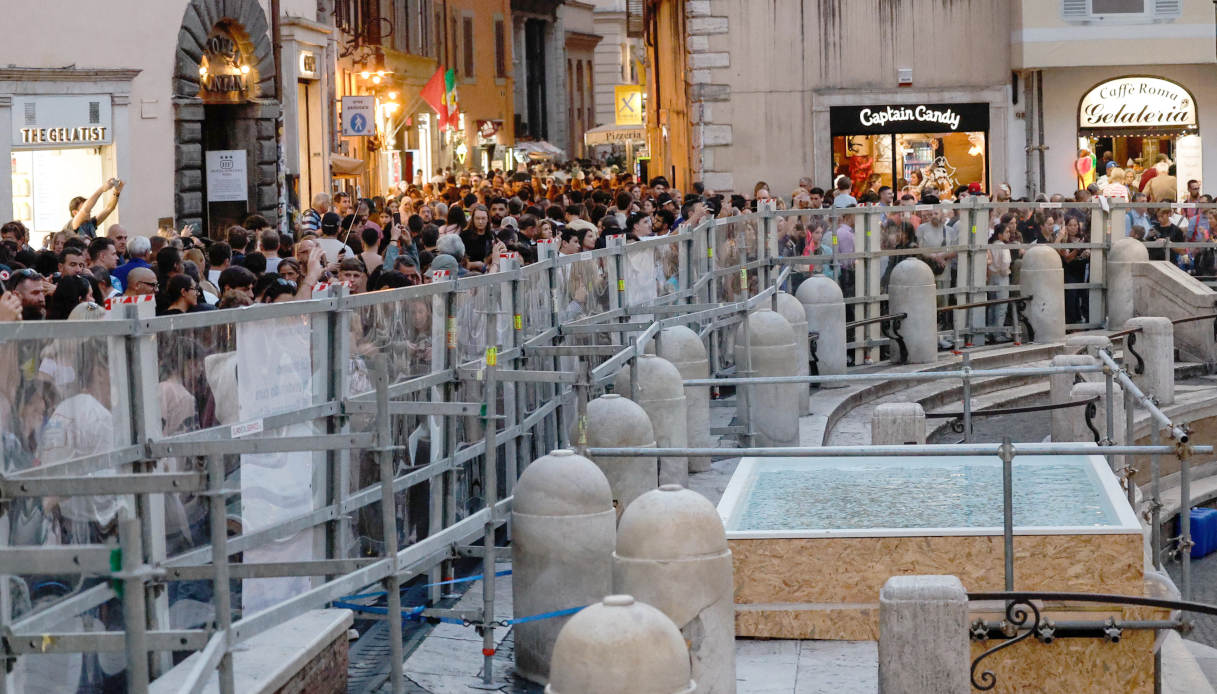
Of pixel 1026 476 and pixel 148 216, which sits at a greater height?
pixel 148 216

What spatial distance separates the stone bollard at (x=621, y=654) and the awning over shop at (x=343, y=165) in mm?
29714

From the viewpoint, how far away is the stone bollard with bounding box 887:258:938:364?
75.9ft

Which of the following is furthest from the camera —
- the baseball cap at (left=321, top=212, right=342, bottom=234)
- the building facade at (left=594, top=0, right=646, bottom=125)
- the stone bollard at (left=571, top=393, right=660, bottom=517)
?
the building facade at (left=594, top=0, right=646, bottom=125)

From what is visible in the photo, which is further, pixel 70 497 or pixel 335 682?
pixel 335 682

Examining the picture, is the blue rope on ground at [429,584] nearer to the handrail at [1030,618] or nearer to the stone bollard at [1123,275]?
the handrail at [1030,618]

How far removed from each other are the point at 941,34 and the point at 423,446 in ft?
83.8

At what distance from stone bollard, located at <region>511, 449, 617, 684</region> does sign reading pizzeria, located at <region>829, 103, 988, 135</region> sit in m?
26.0

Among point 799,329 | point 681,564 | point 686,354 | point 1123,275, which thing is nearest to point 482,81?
point 1123,275

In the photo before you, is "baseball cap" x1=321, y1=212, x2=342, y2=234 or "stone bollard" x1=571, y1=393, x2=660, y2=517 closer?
"stone bollard" x1=571, y1=393, x2=660, y2=517

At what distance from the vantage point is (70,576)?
6719 mm

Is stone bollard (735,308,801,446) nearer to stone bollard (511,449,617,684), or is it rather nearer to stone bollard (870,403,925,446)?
stone bollard (870,403,925,446)

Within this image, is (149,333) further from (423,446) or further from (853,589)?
(853,589)

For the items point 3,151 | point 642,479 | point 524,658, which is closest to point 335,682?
point 524,658

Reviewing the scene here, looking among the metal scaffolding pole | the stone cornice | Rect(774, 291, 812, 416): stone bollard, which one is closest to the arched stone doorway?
the stone cornice
